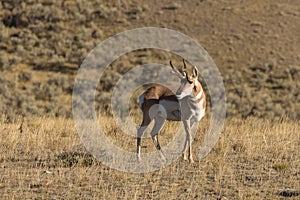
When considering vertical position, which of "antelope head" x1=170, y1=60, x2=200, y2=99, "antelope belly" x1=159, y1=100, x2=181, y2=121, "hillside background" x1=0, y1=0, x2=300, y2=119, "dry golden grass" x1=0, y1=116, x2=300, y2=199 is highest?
"hillside background" x1=0, y1=0, x2=300, y2=119

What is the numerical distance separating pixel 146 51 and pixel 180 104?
30.0m

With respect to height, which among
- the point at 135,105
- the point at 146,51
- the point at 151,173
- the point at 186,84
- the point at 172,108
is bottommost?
the point at 151,173

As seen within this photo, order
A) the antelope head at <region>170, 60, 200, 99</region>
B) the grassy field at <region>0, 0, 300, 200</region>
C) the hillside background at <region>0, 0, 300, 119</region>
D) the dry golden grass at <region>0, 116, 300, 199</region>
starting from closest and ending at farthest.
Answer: the dry golden grass at <region>0, 116, 300, 199</region> → the grassy field at <region>0, 0, 300, 200</region> → the antelope head at <region>170, 60, 200, 99</region> → the hillside background at <region>0, 0, 300, 119</region>

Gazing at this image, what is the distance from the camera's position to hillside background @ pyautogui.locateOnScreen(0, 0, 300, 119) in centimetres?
3028

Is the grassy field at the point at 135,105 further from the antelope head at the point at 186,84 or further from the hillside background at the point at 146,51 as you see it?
the antelope head at the point at 186,84

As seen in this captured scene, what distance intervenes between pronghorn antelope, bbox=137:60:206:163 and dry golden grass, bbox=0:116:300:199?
2.32ft

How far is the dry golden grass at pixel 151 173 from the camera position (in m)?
6.66

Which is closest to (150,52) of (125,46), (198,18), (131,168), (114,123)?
(125,46)

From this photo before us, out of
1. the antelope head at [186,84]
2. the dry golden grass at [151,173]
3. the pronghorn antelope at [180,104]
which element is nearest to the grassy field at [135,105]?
the dry golden grass at [151,173]

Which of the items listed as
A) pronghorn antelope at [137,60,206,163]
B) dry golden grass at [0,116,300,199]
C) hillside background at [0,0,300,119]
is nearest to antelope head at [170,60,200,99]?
pronghorn antelope at [137,60,206,163]

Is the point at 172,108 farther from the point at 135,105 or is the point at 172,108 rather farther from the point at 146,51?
the point at 146,51

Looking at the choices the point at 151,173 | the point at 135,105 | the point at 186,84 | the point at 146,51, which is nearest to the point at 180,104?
the point at 186,84

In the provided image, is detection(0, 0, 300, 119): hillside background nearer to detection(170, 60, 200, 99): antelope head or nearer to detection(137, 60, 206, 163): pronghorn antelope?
detection(137, 60, 206, 163): pronghorn antelope

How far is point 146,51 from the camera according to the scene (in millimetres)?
38281
